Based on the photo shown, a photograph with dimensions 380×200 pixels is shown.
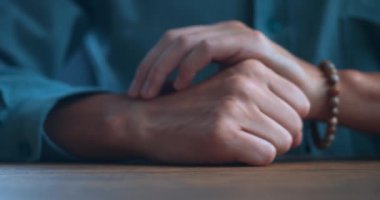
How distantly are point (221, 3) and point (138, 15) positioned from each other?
0.34ft

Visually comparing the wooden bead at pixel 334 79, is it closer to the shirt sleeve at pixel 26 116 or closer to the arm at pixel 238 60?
the arm at pixel 238 60

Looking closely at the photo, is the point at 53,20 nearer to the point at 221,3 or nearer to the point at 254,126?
the point at 221,3

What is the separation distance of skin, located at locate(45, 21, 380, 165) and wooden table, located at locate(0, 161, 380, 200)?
39 mm

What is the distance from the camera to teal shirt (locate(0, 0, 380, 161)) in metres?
0.85

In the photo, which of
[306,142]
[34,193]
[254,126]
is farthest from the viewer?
[306,142]

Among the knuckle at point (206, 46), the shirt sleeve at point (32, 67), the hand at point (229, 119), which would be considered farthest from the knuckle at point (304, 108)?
the shirt sleeve at point (32, 67)

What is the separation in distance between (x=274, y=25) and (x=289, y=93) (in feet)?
0.67

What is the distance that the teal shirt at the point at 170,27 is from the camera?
0.85 m

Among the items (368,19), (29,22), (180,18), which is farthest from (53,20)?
(368,19)

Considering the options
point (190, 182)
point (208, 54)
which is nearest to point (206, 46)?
point (208, 54)

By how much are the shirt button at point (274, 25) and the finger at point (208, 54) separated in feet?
0.56

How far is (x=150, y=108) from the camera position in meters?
0.68

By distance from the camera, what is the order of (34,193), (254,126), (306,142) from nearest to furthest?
A: (34,193) < (254,126) < (306,142)

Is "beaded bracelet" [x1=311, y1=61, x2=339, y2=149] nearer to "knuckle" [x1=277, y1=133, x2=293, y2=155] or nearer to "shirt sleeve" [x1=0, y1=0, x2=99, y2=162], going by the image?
"knuckle" [x1=277, y1=133, x2=293, y2=155]
